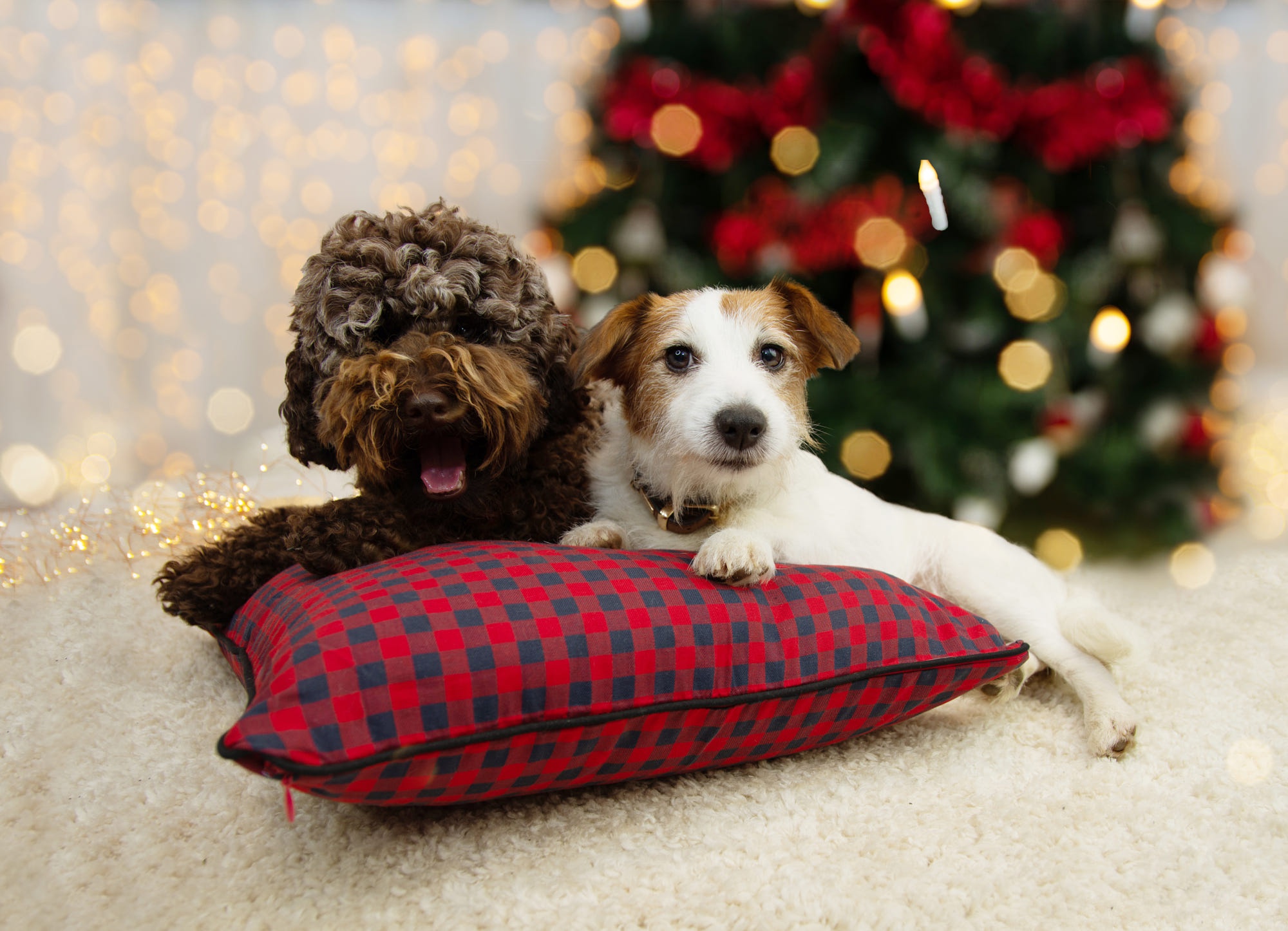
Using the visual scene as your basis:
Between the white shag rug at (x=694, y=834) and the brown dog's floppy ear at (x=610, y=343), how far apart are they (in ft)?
2.51

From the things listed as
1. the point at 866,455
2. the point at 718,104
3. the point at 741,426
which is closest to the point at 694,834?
the point at 741,426

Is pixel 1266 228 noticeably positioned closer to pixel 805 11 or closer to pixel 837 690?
pixel 805 11

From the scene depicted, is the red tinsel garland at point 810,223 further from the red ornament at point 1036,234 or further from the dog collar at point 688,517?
the dog collar at point 688,517

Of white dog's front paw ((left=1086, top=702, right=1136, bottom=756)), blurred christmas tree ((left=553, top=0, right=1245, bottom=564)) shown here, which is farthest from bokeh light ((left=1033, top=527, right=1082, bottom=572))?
white dog's front paw ((left=1086, top=702, right=1136, bottom=756))

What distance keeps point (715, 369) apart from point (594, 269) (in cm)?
132

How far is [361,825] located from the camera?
4.32 ft

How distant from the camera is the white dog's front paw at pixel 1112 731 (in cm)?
163

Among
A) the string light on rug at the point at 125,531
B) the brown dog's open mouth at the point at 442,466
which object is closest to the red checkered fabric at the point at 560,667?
the brown dog's open mouth at the point at 442,466

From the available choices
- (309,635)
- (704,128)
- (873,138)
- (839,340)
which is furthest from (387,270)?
(873,138)

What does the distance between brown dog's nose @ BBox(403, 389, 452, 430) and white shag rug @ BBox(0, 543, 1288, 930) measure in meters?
0.61

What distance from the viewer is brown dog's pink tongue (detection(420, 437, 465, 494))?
61.2 inches

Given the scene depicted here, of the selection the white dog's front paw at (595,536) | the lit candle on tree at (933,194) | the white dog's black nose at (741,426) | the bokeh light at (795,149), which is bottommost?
the white dog's front paw at (595,536)

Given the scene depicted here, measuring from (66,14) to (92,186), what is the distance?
70 centimetres

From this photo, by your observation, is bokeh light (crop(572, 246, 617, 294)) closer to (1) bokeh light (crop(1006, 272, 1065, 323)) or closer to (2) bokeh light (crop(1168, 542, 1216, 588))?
(1) bokeh light (crop(1006, 272, 1065, 323))
